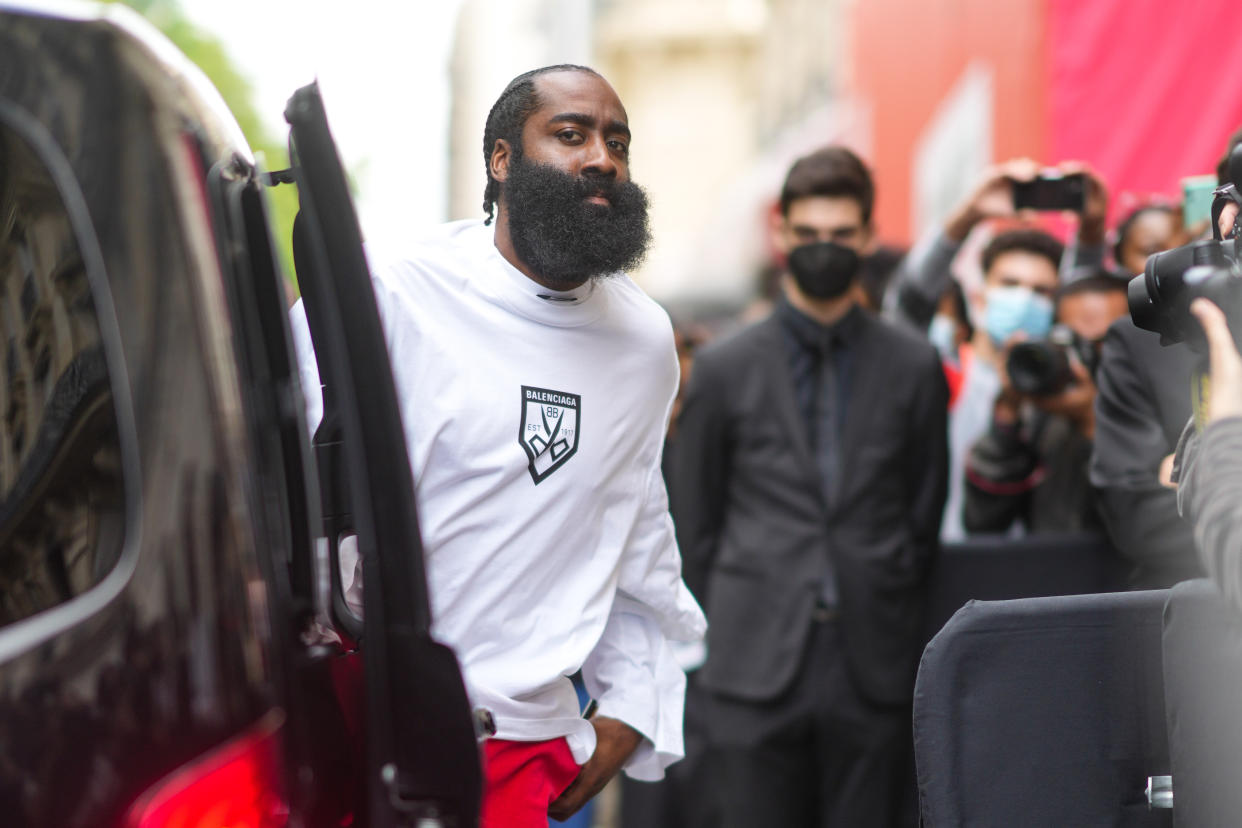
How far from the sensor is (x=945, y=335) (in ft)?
22.9

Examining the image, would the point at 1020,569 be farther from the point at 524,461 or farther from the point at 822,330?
the point at 524,461

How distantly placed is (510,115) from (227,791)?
4.83 feet

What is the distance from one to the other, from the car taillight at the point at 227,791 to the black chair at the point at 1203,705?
1.27 m

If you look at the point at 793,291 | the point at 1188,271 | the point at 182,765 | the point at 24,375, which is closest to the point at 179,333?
the point at 24,375

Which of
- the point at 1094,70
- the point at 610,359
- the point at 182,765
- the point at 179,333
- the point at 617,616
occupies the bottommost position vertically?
the point at 617,616

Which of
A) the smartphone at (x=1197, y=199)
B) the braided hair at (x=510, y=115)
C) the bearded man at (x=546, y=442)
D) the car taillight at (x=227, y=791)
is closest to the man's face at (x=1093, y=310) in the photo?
the smartphone at (x=1197, y=199)

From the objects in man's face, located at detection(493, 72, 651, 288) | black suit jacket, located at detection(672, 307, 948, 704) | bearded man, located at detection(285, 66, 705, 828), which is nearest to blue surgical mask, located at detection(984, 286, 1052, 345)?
black suit jacket, located at detection(672, 307, 948, 704)

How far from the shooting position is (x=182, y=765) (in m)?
1.59

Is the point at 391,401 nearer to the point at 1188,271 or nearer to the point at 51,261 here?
the point at 51,261

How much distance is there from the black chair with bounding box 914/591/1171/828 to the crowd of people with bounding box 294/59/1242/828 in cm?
61

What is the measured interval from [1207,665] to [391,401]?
1212 mm

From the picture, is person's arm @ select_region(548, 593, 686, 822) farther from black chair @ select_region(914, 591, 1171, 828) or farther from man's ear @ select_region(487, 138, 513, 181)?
man's ear @ select_region(487, 138, 513, 181)

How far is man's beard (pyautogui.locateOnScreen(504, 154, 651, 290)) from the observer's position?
103 inches

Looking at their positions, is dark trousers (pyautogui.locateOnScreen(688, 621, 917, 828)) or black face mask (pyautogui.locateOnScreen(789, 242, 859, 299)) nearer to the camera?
dark trousers (pyautogui.locateOnScreen(688, 621, 917, 828))
